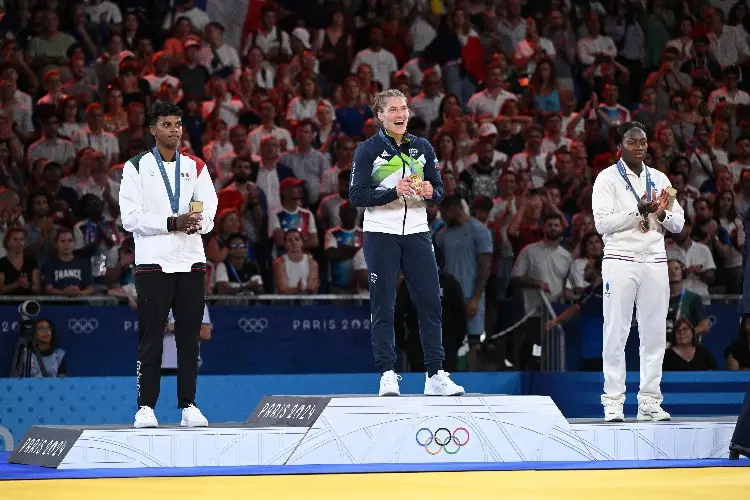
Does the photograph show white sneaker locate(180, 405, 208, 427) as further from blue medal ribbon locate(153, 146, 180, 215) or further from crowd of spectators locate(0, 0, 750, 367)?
crowd of spectators locate(0, 0, 750, 367)

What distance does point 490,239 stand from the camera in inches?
567

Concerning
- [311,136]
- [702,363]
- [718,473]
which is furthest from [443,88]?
[718,473]

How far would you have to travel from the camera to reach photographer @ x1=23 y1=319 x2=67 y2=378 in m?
13.0

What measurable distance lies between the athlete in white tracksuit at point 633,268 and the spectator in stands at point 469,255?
3894mm

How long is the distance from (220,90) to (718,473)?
31.2ft

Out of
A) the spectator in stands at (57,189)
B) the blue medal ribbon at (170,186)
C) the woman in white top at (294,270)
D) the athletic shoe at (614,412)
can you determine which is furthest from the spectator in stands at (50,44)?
the athletic shoe at (614,412)

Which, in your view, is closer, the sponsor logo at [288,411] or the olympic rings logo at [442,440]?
the sponsor logo at [288,411]

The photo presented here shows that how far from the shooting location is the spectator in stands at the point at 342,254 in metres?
14.8

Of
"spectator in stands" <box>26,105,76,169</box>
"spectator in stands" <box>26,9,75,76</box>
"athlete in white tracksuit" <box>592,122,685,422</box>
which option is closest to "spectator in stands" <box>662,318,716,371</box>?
"athlete in white tracksuit" <box>592,122,685,422</box>

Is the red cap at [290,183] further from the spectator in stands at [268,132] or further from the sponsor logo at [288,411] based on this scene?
the sponsor logo at [288,411]

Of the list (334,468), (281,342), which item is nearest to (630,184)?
(334,468)

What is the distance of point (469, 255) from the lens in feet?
46.9

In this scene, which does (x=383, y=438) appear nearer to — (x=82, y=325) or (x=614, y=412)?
(x=614, y=412)

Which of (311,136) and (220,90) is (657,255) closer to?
(311,136)
